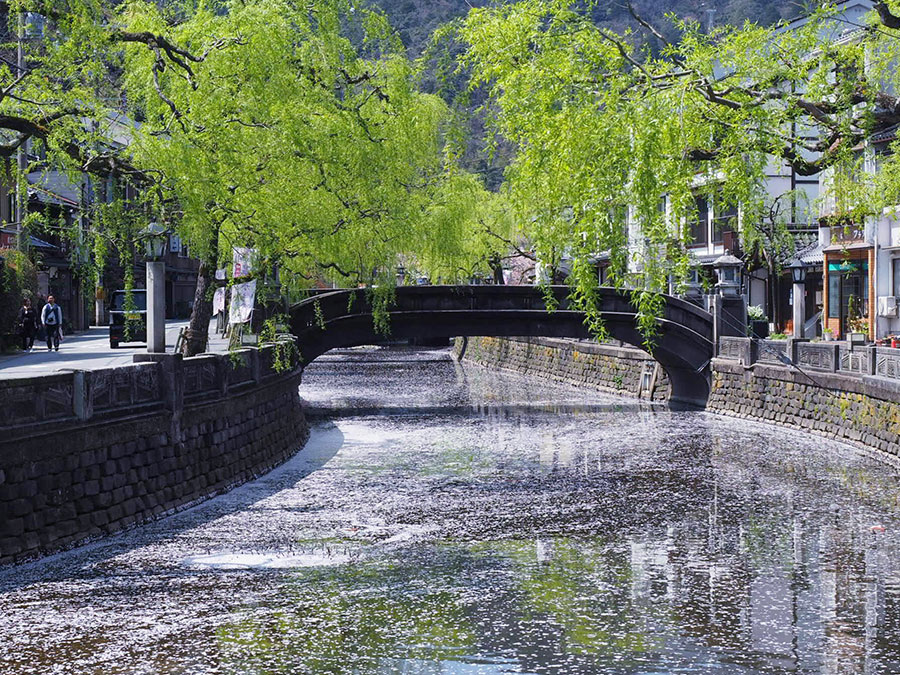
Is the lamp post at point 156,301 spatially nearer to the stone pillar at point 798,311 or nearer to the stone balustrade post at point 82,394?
the stone balustrade post at point 82,394

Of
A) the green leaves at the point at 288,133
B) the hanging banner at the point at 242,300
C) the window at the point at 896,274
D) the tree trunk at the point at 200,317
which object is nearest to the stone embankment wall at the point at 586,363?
the window at the point at 896,274

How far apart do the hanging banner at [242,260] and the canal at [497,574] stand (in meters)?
4.56

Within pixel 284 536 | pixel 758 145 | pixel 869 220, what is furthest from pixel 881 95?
pixel 869 220

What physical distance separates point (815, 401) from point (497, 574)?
18623 millimetres

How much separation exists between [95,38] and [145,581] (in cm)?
847

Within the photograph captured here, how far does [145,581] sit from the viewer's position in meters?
16.6

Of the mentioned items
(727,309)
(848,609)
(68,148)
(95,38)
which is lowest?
(848,609)

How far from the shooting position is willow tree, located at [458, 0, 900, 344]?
645 inches

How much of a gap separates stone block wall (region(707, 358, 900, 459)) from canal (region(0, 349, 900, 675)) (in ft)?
3.05

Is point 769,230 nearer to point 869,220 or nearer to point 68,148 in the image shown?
point 869,220

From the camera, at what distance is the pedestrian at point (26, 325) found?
40125mm

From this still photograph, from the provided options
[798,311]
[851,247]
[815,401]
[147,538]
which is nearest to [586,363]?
[798,311]

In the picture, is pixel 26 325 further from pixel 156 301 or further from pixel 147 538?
pixel 147 538

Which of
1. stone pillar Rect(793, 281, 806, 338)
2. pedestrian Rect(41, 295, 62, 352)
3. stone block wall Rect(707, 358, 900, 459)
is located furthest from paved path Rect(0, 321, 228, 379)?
stone pillar Rect(793, 281, 806, 338)
